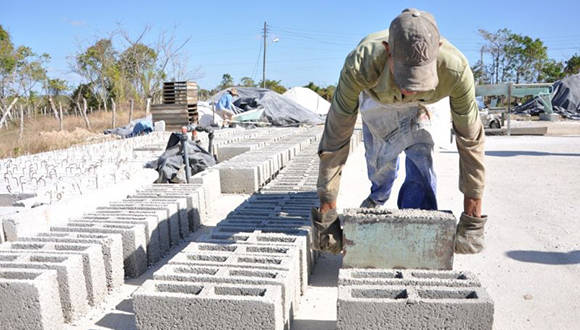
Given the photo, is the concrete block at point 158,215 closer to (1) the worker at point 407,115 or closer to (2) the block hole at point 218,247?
(2) the block hole at point 218,247

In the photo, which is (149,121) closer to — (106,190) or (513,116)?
(106,190)

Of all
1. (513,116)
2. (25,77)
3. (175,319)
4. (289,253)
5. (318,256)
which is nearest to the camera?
(175,319)

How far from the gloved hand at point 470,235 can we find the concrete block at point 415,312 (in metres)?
0.61

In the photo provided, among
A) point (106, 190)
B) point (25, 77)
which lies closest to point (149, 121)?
point (25, 77)

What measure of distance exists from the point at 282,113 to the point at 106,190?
1422 centimetres

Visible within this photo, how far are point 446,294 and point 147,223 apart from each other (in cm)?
231

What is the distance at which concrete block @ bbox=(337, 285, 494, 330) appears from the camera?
6.61ft

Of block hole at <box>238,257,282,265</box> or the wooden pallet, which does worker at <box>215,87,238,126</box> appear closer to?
the wooden pallet

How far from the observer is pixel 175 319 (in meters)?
2.22

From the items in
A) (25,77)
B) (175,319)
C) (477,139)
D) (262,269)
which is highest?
(25,77)

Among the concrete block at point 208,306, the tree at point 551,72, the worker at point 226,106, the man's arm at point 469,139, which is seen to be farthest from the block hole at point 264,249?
the tree at point 551,72

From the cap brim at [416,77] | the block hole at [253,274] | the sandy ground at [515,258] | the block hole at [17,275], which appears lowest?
the sandy ground at [515,258]

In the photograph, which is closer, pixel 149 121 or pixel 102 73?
pixel 149 121

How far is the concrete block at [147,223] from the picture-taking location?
349 cm
